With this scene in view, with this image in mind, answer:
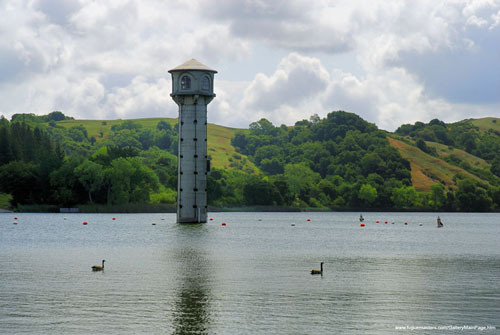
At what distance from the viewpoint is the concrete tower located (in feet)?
334

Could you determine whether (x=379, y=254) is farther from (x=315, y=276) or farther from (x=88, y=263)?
(x=88, y=263)

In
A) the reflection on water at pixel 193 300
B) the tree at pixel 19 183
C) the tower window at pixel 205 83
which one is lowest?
the reflection on water at pixel 193 300

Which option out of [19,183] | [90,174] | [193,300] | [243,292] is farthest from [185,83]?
[19,183]

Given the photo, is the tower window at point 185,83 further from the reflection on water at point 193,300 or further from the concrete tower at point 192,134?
the reflection on water at point 193,300

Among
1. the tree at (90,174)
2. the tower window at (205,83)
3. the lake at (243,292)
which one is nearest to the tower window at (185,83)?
the tower window at (205,83)

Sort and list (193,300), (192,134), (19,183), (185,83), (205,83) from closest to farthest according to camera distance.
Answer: (193,300)
(192,134)
(185,83)
(205,83)
(19,183)

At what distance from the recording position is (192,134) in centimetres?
10181

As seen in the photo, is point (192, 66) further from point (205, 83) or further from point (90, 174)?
point (90, 174)

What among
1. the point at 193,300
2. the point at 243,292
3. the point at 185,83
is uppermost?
the point at 185,83

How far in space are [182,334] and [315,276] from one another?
18796mm

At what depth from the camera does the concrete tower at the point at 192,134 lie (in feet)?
334

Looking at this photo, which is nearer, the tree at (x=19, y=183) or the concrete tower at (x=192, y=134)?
the concrete tower at (x=192, y=134)

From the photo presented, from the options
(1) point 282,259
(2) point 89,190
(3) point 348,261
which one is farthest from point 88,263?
(2) point 89,190

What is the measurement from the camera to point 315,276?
44.8 m
